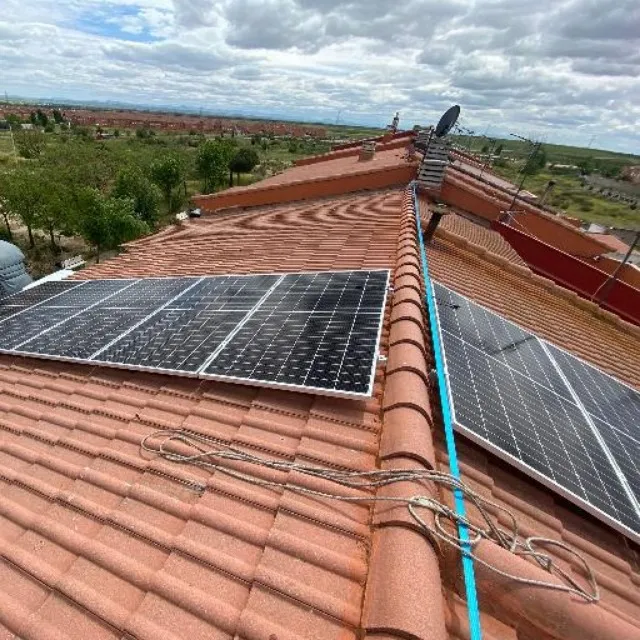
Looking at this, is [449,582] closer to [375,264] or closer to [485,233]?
[375,264]

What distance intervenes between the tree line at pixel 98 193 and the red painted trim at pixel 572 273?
29.7 m

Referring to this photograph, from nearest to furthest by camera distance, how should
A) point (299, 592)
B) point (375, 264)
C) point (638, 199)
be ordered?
point (299, 592)
point (375, 264)
point (638, 199)

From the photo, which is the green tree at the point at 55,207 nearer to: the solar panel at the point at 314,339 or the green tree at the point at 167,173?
the green tree at the point at 167,173

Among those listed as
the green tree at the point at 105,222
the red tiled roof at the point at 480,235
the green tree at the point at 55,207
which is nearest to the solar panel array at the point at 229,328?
the red tiled roof at the point at 480,235

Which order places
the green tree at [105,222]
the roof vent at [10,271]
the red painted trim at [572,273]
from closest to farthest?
the roof vent at [10,271] < the red painted trim at [572,273] < the green tree at [105,222]

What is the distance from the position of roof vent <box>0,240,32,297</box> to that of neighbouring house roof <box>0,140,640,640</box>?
Result: 6504 millimetres

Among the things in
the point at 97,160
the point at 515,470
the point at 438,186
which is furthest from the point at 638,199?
the point at 515,470

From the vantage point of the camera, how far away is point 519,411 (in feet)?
15.3

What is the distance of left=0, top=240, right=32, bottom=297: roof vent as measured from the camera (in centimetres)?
1155

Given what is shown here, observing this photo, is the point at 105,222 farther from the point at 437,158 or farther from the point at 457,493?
the point at 457,493

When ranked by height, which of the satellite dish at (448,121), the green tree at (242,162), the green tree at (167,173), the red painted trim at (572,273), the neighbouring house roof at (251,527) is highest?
the satellite dish at (448,121)

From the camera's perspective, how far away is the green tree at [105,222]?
108ft

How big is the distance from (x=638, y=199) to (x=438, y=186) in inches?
3616

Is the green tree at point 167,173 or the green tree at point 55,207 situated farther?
the green tree at point 167,173
